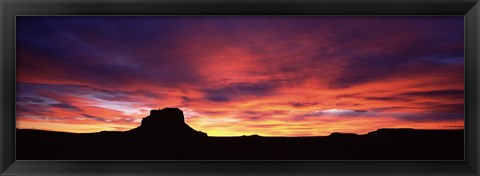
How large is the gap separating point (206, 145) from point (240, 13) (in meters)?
0.64

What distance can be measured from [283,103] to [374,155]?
49cm

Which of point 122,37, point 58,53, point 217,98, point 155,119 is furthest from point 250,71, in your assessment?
point 58,53

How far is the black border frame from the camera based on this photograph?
1.81m

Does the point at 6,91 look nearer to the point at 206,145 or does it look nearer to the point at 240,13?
the point at 206,145

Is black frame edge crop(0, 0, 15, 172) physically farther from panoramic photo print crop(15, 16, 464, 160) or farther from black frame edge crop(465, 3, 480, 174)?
black frame edge crop(465, 3, 480, 174)

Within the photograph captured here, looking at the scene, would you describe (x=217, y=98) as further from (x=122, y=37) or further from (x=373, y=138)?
(x=373, y=138)

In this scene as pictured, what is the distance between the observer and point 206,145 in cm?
191

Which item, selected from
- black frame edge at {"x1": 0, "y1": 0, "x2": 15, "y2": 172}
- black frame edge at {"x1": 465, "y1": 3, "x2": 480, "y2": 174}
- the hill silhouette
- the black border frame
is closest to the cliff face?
the hill silhouette

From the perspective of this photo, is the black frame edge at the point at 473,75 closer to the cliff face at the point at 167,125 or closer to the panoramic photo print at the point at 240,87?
the panoramic photo print at the point at 240,87

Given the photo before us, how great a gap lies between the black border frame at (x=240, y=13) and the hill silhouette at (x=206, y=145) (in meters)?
0.03

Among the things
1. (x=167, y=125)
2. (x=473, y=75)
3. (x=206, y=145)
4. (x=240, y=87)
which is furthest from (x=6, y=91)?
(x=473, y=75)

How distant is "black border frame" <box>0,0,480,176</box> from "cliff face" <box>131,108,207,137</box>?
0.47 feet

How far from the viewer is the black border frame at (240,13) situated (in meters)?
1.81

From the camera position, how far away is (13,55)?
1.84m
